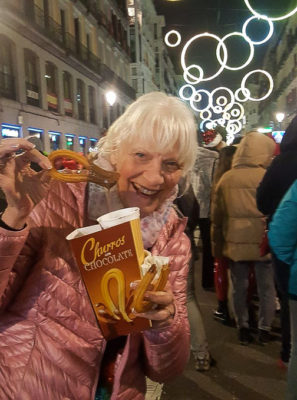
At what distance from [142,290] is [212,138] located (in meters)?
4.55

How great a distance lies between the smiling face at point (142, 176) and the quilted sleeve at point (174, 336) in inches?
7.7

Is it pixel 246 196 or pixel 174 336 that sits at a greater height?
pixel 246 196

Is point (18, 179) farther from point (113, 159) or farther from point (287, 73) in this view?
point (287, 73)

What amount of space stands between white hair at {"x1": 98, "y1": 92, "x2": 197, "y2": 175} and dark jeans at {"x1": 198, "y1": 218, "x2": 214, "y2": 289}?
3956mm

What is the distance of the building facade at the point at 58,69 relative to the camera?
16.7 metres

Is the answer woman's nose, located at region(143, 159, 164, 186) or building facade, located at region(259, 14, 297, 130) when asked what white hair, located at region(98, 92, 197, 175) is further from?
building facade, located at region(259, 14, 297, 130)

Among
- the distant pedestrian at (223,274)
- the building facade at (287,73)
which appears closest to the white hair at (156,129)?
the distant pedestrian at (223,274)

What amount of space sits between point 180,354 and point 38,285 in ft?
1.86

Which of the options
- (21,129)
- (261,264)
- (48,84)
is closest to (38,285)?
(261,264)

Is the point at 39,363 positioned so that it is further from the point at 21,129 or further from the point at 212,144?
the point at 21,129

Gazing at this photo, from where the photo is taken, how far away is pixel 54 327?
1222 mm

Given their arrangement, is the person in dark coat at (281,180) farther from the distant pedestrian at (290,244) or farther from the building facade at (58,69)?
the building facade at (58,69)

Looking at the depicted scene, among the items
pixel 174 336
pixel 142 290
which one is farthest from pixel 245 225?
pixel 142 290

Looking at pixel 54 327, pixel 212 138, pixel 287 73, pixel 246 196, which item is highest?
pixel 287 73
